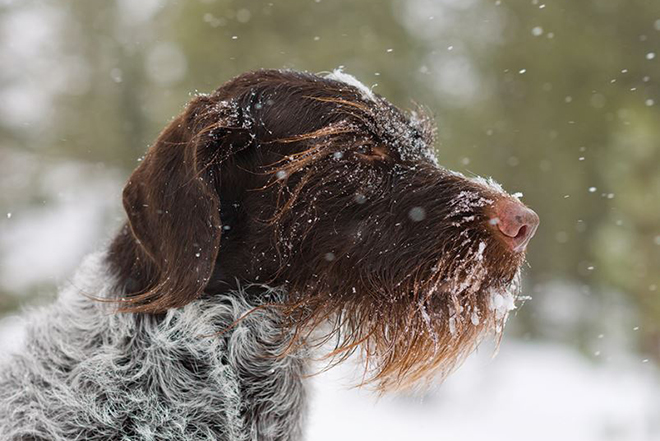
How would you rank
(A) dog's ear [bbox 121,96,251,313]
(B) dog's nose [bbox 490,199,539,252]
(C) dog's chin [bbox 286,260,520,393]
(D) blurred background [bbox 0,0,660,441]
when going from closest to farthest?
(B) dog's nose [bbox 490,199,539,252], (A) dog's ear [bbox 121,96,251,313], (C) dog's chin [bbox 286,260,520,393], (D) blurred background [bbox 0,0,660,441]

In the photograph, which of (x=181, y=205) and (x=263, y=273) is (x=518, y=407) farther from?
(x=181, y=205)

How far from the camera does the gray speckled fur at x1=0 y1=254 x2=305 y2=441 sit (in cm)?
273

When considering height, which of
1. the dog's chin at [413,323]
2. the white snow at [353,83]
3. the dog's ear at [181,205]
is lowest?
the dog's chin at [413,323]

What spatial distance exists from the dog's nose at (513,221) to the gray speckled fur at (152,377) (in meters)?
0.99

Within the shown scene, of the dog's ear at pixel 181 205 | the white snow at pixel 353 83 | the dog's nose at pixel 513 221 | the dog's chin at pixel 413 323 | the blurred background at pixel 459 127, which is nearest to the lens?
the dog's nose at pixel 513 221

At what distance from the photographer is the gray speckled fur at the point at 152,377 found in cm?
273

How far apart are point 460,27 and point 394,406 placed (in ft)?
27.9

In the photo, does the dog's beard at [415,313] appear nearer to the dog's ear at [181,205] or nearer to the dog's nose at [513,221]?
the dog's nose at [513,221]

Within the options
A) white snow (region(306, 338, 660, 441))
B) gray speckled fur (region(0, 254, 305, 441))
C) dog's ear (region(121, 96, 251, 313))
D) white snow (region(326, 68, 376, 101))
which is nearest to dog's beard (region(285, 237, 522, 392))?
gray speckled fur (region(0, 254, 305, 441))

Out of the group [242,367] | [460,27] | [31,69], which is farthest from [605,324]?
[242,367]

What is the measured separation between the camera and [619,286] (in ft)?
38.7

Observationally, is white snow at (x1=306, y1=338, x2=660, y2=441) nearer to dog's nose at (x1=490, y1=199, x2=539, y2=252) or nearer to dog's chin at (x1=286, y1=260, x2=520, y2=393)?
dog's chin at (x1=286, y1=260, x2=520, y2=393)

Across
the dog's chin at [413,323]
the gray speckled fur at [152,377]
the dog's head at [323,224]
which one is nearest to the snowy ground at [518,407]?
the dog's chin at [413,323]

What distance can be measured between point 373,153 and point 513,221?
25.9 inches
